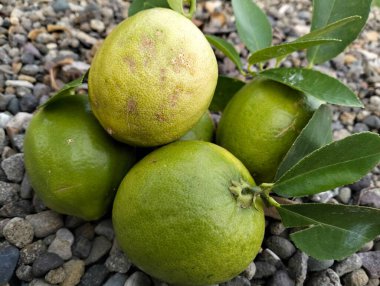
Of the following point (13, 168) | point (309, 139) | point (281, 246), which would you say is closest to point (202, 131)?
point (309, 139)

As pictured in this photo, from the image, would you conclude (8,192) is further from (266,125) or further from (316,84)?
(316,84)

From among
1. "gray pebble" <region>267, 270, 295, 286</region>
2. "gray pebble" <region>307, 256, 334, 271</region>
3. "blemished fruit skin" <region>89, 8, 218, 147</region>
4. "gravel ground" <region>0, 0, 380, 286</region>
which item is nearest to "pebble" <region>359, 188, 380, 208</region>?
"gravel ground" <region>0, 0, 380, 286</region>

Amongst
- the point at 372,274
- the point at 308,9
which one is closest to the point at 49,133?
the point at 372,274

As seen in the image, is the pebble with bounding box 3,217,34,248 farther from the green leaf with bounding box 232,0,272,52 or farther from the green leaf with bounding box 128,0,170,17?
the green leaf with bounding box 232,0,272,52

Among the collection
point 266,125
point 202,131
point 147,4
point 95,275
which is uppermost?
point 147,4

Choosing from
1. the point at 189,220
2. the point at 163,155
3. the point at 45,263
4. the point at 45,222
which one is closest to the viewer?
the point at 189,220

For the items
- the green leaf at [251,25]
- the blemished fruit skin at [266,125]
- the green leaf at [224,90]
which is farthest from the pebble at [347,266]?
the green leaf at [251,25]
